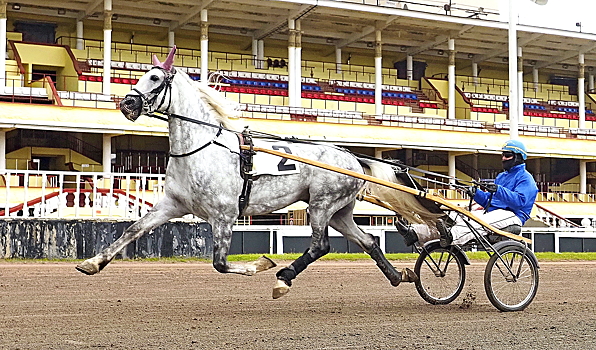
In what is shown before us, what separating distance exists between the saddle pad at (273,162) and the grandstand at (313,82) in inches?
672

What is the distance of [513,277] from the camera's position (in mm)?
7926

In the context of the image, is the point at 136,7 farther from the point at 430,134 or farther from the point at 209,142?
the point at 209,142

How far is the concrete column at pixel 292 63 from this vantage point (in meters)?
34.7

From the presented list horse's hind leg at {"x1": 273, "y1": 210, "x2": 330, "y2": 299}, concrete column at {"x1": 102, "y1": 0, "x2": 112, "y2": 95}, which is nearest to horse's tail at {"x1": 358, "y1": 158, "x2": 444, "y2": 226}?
horse's hind leg at {"x1": 273, "y1": 210, "x2": 330, "y2": 299}

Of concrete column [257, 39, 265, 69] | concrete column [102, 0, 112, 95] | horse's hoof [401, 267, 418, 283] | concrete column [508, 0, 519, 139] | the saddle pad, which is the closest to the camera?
the saddle pad

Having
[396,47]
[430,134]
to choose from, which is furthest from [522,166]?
[396,47]

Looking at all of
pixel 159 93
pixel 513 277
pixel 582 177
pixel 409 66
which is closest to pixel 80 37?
pixel 409 66

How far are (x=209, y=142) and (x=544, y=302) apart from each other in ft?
11.8

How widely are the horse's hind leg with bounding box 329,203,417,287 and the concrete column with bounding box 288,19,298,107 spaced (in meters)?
26.2

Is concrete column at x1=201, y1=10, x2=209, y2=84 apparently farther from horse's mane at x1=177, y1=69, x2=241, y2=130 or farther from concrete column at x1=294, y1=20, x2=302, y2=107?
horse's mane at x1=177, y1=69, x2=241, y2=130

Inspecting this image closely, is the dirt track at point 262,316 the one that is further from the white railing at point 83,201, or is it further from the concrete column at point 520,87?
the concrete column at point 520,87

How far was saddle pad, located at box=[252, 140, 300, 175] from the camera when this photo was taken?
767 centimetres

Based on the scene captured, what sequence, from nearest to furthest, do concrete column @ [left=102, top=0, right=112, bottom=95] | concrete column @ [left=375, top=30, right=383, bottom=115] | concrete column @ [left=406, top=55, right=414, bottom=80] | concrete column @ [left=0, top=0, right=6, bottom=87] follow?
concrete column @ [left=0, top=0, right=6, bottom=87] → concrete column @ [left=102, top=0, right=112, bottom=95] → concrete column @ [left=375, top=30, right=383, bottom=115] → concrete column @ [left=406, top=55, right=414, bottom=80]

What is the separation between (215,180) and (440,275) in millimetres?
2367
